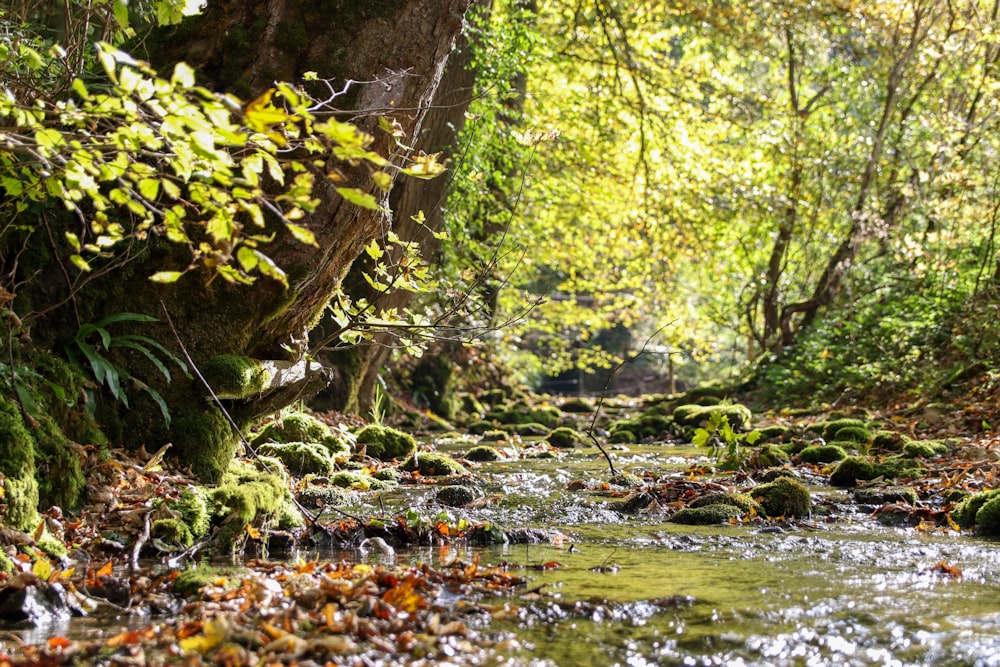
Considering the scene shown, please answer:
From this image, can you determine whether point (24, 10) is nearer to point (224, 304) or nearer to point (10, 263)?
point (10, 263)

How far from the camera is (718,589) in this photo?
12.1ft

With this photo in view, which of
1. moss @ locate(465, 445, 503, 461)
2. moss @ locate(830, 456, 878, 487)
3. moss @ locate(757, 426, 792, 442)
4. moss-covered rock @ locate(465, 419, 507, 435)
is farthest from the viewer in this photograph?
moss-covered rock @ locate(465, 419, 507, 435)

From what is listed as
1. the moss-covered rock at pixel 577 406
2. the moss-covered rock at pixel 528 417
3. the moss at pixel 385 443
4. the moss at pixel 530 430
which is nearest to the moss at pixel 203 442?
the moss at pixel 385 443

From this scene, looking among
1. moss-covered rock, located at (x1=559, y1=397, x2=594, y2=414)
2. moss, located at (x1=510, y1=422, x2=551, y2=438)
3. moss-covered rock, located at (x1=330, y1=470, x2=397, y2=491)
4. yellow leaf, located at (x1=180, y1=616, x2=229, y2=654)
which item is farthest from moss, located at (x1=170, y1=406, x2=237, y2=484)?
moss-covered rock, located at (x1=559, y1=397, x2=594, y2=414)

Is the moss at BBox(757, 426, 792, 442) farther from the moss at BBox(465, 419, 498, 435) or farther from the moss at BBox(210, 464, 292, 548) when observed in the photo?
the moss at BBox(210, 464, 292, 548)

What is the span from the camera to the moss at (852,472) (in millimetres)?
7078

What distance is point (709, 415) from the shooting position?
38.3 feet

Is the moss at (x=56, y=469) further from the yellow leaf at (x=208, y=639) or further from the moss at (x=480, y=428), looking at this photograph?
the moss at (x=480, y=428)

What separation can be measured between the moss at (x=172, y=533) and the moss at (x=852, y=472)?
512cm

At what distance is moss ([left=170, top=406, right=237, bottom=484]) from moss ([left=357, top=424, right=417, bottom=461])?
2.69m

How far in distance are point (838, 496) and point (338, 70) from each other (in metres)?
4.60

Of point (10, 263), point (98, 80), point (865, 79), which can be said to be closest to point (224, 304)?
point (10, 263)

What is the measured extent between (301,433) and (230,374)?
224cm

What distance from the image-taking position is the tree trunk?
5191 mm
